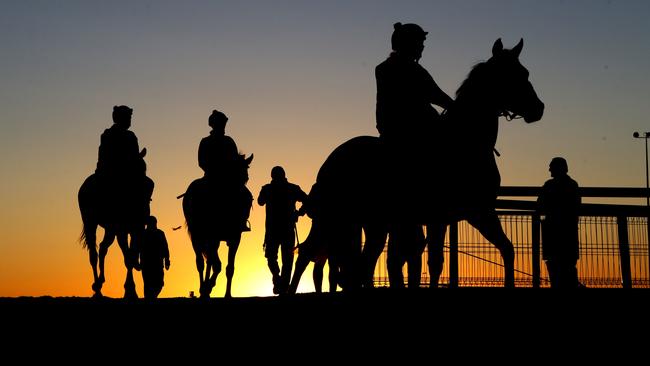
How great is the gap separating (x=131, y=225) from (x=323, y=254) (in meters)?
3.99

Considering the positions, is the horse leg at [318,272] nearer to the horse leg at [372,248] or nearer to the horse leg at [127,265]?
the horse leg at [372,248]

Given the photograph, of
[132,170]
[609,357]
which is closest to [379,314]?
[609,357]

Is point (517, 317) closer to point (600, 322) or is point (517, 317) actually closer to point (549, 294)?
point (600, 322)

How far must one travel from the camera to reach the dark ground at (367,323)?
24.0ft

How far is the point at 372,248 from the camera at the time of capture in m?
12.4

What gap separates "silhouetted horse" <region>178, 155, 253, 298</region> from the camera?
56.6ft

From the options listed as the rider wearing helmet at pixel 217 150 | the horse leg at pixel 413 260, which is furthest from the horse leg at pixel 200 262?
the horse leg at pixel 413 260

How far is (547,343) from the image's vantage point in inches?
281

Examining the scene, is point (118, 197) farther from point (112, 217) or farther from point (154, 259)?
point (154, 259)

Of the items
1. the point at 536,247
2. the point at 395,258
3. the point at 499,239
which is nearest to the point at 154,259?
the point at 536,247

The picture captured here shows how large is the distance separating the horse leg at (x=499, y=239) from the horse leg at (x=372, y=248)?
123cm

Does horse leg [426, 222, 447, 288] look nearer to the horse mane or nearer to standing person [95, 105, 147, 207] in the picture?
the horse mane

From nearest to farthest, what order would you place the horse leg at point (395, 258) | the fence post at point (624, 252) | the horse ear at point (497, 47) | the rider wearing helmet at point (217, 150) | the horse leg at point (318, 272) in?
the horse leg at point (395, 258)
the horse ear at point (497, 47)
the horse leg at point (318, 272)
the fence post at point (624, 252)
the rider wearing helmet at point (217, 150)

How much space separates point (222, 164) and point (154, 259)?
4100mm
